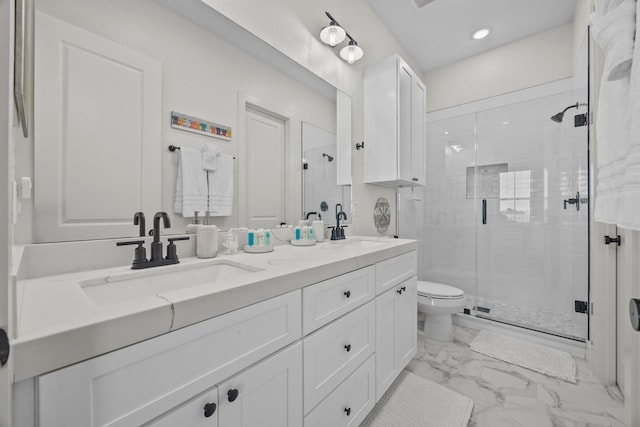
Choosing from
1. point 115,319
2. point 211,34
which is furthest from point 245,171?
point 115,319

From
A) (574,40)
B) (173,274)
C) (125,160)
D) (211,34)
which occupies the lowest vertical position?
(173,274)

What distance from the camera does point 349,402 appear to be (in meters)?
1.16

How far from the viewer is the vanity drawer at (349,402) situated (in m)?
0.99

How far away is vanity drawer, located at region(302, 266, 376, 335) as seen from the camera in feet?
3.04

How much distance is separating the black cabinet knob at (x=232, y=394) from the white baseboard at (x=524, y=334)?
2.55m

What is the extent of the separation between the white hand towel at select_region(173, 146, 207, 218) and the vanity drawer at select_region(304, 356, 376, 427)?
0.88 m

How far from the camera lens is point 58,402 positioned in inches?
17.2

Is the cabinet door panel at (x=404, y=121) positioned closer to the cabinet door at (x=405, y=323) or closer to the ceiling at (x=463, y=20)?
the ceiling at (x=463, y=20)

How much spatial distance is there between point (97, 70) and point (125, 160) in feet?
0.95

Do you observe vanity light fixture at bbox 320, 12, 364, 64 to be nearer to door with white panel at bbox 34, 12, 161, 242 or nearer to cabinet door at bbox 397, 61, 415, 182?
cabinet door at bbox 397, 61, 415, 182

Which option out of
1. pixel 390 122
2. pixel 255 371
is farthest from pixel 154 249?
pixel 390 122

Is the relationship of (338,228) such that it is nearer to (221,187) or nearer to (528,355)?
(221,187)

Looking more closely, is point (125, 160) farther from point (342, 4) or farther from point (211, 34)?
point (342, 4)

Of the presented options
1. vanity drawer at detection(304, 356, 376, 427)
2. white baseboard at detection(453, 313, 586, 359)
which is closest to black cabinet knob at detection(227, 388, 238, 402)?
vanity drawer at detection(304, 356, 376, 427)
